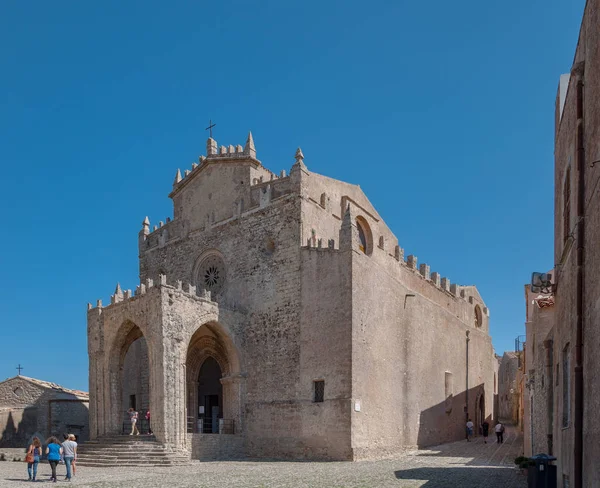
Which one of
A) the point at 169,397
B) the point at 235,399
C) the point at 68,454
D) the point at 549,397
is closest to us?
the point at 549,397

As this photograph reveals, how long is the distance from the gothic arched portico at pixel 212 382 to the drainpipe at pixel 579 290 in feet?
54.3

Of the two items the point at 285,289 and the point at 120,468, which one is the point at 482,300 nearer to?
the point at 285,289

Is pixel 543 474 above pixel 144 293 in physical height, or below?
below

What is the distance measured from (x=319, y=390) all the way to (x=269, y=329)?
314cm

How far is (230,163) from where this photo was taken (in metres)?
27.1

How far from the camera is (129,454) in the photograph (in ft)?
68.5

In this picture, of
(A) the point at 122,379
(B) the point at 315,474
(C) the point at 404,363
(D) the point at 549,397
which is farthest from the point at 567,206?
(A) the point at 122,379

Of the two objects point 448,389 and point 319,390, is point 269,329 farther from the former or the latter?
point 448,389

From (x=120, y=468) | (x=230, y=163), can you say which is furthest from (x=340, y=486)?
(x=230, y=163)

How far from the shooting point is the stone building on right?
8.68m

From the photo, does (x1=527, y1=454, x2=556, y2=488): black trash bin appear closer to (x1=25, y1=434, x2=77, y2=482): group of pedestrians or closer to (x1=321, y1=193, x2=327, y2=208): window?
(x1=25, y1=434, x2=77, y2=482): group of pedestrians

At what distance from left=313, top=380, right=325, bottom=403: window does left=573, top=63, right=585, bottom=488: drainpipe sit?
545 inches

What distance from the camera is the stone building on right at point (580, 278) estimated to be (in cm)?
868

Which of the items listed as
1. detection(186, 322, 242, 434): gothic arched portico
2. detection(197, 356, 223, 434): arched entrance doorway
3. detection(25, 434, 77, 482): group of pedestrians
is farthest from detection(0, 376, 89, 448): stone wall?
detection(25, 434, 77, 482): group of pedestrians
